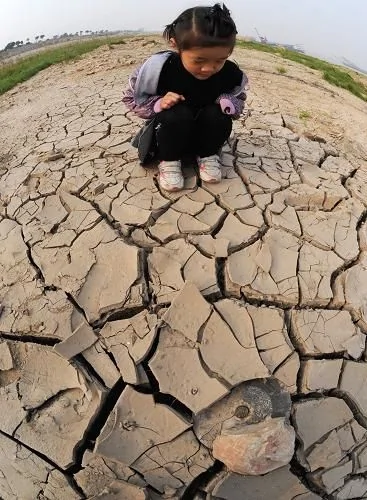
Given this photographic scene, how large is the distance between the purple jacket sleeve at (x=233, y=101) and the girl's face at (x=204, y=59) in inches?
5.8

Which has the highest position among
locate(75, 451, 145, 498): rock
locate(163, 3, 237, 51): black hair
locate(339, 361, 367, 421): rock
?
locate(163, 3, 237, 51): black hair

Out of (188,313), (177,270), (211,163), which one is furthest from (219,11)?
(188,313)

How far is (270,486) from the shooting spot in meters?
2.07

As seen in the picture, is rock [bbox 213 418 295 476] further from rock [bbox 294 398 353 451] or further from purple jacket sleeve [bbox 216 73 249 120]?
purple jacket sleeve [bbox 216 73 249 120]

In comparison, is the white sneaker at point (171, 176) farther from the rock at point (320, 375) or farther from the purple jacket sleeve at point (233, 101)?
the rock at point (320, 375)

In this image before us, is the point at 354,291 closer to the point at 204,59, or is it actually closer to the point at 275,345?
the point at 275,345

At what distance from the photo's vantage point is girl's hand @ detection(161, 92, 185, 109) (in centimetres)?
242

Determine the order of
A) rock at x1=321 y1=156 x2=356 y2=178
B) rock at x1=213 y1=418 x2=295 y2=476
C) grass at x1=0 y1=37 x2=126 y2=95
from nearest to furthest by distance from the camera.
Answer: rock at x1=213 y1=418 x2=295 y2=476
rock at x1=321 y1=156 x2=356 y2=178
grass at x1=0 y1=37 x2=126 y2=95

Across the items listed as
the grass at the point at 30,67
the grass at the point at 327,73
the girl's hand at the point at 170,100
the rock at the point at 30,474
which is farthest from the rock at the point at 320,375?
the grass at the point at 30,67

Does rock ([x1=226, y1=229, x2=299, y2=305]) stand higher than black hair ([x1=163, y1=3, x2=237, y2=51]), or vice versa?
black hair ([x1=163, y1=3, x2=237, y2=51])

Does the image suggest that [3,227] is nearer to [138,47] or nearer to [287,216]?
[287,216]

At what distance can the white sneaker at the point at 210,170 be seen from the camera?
263 cm

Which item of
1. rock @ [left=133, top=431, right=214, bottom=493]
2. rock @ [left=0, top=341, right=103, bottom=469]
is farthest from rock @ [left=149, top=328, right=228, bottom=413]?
rock @ [left=0, top=341, right=103, bottom=469]

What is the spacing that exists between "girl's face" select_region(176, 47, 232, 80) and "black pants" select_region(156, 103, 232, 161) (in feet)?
0.52
